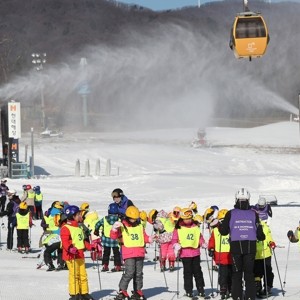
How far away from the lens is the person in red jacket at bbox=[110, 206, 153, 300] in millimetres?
10695

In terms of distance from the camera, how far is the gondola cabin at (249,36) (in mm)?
20859

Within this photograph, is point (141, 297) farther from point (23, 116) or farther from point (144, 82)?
point (144, 82)

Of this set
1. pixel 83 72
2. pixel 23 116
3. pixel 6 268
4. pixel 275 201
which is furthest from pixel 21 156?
pixel 23 116

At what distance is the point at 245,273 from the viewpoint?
10062 mm

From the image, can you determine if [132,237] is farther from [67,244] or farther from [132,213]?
[67,244]

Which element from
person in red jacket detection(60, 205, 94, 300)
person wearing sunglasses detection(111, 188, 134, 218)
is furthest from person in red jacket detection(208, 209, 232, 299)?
person wearing sunglasses detection(111, 188, 134, 218)

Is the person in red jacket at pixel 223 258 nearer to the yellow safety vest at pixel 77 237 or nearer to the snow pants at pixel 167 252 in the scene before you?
the yellow safety vest at pixel 77 237

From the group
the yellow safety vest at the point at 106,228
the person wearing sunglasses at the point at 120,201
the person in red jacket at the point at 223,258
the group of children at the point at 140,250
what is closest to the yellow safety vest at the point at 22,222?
the yellow safety vest at the point at 106,228

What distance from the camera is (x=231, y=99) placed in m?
112

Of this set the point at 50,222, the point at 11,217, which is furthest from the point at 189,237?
the point at 11,217

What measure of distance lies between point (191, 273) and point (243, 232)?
152 centimetres

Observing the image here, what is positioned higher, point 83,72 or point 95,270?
point 83,72

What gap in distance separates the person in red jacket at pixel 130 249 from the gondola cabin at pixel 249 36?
10.7 metres

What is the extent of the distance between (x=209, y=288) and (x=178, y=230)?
4.37ft
